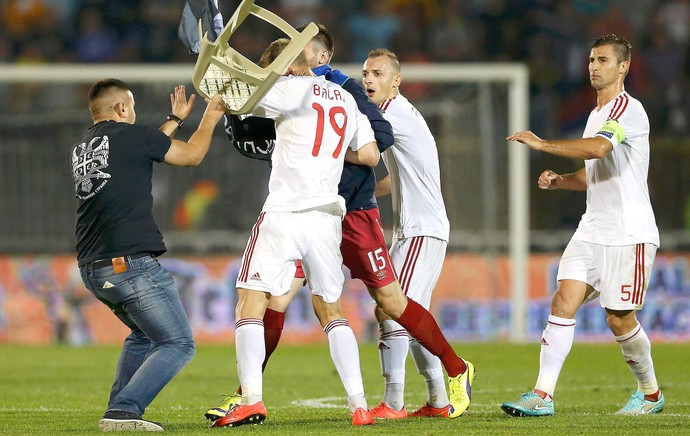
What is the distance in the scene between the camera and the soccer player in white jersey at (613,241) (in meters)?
7.48

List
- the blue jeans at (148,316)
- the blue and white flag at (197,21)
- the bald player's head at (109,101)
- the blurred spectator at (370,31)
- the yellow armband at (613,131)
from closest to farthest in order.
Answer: the blue jeans at (148,316) < the bald player's head at (109,101) < the yellow armband at (613,131) < the blue and white flag at (197,21) < the blurred spectator at (370,31)

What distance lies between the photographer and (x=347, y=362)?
6.62 metres

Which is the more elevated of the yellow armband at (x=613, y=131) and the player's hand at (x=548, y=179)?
the yellow armband at (x=613, y=131)

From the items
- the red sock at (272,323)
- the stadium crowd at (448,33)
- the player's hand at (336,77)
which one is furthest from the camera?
the stadium crowd at (448,33)

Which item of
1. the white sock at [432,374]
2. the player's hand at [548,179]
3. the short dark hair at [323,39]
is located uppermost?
the short dark hair at [323,39]

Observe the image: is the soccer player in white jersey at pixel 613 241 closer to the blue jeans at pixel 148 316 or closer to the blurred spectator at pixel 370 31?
the blue jeans at pixel 148 316

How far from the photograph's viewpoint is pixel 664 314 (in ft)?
50.0

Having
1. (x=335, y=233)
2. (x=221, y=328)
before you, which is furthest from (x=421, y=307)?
(x=221, y=328)

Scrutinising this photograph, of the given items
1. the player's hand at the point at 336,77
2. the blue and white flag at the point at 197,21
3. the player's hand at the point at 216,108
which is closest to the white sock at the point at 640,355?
the player's hand at the point at 336,77

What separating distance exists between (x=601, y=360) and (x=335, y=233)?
682cm

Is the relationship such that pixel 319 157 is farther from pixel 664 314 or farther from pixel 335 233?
pixel 664 314

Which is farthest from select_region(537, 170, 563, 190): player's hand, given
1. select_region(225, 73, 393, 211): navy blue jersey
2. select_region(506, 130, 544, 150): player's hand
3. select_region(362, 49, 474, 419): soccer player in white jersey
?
select_region(225, 73, 393, 211): navy blue jersey

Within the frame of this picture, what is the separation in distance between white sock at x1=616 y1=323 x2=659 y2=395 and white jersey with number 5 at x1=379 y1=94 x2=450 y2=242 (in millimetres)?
1351

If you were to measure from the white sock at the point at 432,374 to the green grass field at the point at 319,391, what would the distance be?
0.21 meters
